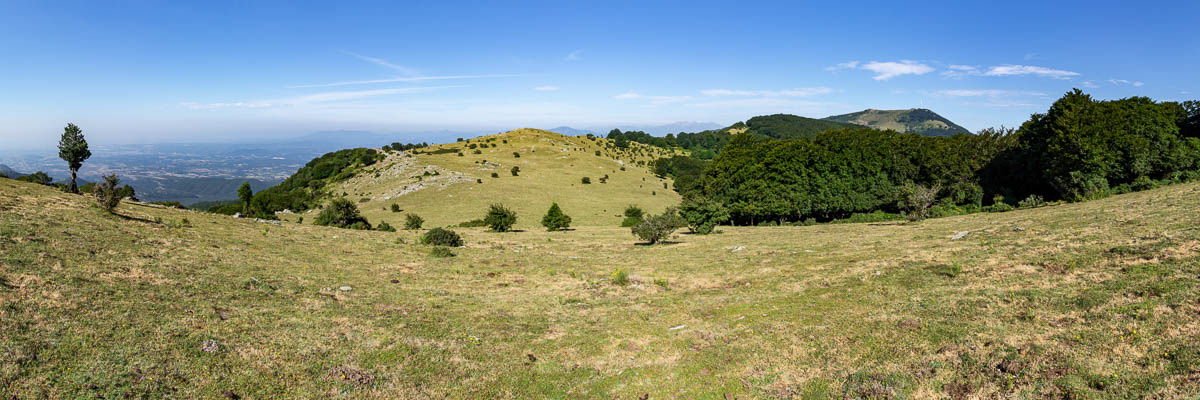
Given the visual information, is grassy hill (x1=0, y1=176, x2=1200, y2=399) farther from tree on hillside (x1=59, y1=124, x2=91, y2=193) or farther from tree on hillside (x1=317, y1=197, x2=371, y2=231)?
tree on hillside (x1=317, y1=197, x2=371, y2=231)

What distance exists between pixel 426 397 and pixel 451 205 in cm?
6750

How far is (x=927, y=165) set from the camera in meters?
59.6

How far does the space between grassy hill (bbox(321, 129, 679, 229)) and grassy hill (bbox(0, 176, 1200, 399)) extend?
43.3 meters

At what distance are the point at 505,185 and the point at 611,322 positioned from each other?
7487 cm

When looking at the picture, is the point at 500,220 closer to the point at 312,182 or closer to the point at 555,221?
the point at 555,221

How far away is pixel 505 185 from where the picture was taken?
88.8m

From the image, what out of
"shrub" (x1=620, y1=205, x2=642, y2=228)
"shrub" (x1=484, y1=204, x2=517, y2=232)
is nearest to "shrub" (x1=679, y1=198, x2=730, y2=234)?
"shrub" (x1=620, y1=205, x2=642, y2=228)

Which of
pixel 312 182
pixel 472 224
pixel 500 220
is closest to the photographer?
pixel 500 220

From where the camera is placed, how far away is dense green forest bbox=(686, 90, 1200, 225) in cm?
4159

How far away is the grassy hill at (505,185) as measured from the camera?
237 feet

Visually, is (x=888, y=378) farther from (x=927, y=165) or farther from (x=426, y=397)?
(x=927, y=165)

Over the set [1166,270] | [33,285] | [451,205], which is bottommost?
[451,205]

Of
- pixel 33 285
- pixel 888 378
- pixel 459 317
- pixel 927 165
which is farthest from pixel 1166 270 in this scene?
pixel 927 165

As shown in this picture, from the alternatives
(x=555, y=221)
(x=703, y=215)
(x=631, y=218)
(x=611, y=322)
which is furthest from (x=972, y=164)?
(x=611, y=322)
